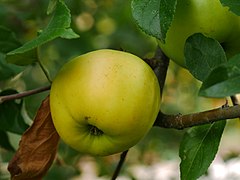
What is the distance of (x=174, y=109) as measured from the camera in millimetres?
2672

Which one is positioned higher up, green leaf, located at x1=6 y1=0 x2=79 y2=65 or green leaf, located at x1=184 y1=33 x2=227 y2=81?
green leaf, located at x1=6 y1=0 x2=79 y2=65

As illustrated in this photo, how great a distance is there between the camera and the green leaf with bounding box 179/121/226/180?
100 centimetres

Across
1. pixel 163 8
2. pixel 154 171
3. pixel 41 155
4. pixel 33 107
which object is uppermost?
pixel 163 8

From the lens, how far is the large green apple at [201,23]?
97 centimetres

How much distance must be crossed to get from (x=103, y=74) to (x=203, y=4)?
0.66 feet

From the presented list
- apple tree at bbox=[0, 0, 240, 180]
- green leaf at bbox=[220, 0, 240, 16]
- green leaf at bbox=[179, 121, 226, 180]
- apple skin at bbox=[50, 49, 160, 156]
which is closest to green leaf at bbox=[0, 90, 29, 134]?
apple tree at bbox=[0, 0, 240, 180]

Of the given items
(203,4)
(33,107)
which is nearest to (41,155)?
(33,107)

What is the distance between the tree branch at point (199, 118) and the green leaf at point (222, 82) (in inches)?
3.8

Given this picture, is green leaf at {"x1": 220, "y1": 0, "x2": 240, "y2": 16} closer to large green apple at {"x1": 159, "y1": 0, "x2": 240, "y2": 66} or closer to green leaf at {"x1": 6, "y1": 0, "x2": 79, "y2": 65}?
large green apple at {"x1": 159, "y1": 0, "x2": 240, "y2": 66}

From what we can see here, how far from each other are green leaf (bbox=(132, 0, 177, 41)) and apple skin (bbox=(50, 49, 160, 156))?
0.23 ft

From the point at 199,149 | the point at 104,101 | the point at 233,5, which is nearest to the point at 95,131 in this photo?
the point at 104,101

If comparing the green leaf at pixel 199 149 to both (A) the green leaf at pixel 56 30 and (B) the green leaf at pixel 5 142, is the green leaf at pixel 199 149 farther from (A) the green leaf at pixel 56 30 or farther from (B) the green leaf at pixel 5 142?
(B) the green leaf at pixel 5 142

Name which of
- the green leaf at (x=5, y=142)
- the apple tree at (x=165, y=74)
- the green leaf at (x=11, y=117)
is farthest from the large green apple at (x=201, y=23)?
the green leaf at (x=5, y=142)

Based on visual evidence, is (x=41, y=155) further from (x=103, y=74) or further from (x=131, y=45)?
(x=131, y=45)
